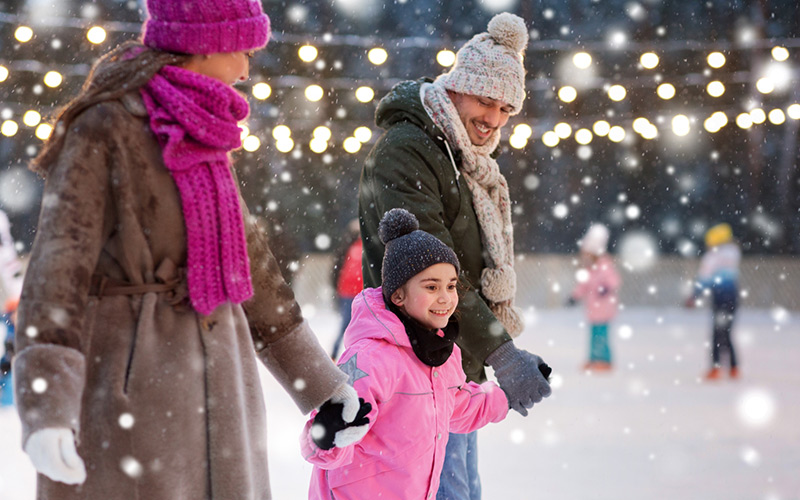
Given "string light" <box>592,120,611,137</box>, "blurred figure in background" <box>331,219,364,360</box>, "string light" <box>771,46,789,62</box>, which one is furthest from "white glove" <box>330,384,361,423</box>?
"string light" <box>592,120,611,137</box>

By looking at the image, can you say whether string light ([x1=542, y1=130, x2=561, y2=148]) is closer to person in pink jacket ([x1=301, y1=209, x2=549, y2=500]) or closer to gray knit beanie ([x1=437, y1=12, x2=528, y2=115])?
gray knit beanie ([x1=437, y1=12, x2=528, y2=115])

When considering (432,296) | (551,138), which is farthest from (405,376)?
(551,138)

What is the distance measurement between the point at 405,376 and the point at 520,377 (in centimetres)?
30

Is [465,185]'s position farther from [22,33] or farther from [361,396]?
[22,33]

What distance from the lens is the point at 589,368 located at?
7828 mm

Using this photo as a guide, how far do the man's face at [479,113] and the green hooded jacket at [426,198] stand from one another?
11cm

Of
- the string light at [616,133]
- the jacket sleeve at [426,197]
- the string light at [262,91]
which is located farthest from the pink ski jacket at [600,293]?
the jacket sleeve at [426,197]

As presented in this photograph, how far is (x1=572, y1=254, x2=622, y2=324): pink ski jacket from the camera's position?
304 inches

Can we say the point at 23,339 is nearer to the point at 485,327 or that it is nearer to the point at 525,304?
the point at 485,327

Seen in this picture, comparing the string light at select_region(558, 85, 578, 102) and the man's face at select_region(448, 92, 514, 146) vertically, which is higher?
the string light at select_region(558, 85, 578, 102)

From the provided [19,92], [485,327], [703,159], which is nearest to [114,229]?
[485,327]

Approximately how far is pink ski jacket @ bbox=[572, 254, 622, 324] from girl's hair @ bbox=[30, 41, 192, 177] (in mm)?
6495

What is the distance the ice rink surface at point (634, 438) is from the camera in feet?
12.8

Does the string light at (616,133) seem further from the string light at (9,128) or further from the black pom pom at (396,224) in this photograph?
the black pom pom at (396,224)
